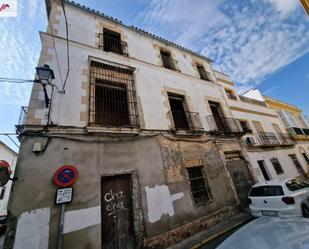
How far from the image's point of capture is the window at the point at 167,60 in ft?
28.5

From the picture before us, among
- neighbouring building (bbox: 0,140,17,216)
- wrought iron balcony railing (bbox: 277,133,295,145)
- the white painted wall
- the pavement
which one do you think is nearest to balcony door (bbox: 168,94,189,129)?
the white painted wall

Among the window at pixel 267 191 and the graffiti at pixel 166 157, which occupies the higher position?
the graffiti at pixel 166 157

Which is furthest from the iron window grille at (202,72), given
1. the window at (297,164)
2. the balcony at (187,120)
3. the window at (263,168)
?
the window at (297,164)

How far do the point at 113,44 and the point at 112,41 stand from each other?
186mm

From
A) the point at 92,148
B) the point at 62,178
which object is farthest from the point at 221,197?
the point at 62,178

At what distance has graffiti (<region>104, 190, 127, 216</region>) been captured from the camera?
416cm

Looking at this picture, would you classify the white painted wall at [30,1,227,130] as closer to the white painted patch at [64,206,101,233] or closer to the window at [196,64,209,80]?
the window at [196,64,209,80]

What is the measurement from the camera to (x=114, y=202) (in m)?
4.27

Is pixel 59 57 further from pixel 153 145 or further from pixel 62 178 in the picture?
Result: pixel 153 145

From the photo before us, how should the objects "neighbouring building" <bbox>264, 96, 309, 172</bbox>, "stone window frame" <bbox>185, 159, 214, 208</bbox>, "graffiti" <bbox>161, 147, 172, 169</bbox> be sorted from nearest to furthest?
"graffiti" <bbox>161, 147, 172, 169</bbox> < "stone window frame" <bbox>185, 159, 214, 208</bbox> < "neighbouring building" <bbox>264, 96, 309, 172</bbox>

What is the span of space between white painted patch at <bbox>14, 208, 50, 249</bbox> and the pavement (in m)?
3.27

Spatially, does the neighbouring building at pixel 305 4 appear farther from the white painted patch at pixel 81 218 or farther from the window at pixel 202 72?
the white painted patch at pixel 81 218

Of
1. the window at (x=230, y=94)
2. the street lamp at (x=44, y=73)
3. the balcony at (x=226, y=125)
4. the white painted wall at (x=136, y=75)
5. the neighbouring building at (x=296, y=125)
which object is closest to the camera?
the street lamp at (x=44, y=73)

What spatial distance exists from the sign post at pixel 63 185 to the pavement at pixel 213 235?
303 centimetres
